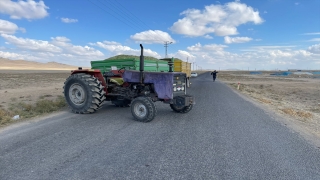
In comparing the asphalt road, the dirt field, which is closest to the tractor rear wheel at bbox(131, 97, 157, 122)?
the asphalt road

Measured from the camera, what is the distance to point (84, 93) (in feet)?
30.3

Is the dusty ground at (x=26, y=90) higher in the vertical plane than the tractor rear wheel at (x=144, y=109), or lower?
lower

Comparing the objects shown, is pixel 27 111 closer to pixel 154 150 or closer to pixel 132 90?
pixel 132 90

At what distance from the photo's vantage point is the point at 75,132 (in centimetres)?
670

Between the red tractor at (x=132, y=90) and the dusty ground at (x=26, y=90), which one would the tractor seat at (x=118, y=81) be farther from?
the dusty ground at (x=26, y=90)

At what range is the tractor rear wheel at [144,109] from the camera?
7.80m

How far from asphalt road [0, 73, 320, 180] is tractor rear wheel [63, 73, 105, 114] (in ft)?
2.77

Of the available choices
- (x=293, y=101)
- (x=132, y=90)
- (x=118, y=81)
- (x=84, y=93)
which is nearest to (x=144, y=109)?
(x=132, y=90)

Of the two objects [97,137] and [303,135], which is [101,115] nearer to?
[97,137]

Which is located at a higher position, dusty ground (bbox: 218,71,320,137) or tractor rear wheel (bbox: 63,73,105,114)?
tractor rear wheel (bbox: 63,73,105,114)

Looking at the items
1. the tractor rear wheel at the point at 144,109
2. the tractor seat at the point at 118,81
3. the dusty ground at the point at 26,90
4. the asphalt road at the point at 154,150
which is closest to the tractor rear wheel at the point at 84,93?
the tractor seat at the point at 118,81

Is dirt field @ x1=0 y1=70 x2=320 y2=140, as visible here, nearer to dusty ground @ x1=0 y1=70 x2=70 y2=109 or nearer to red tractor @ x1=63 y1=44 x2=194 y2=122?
dusty ground @ x1=0 y1=70 x2=70 y2=109

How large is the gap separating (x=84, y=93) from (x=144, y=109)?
2.72m

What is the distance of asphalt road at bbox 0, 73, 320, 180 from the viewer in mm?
4277
